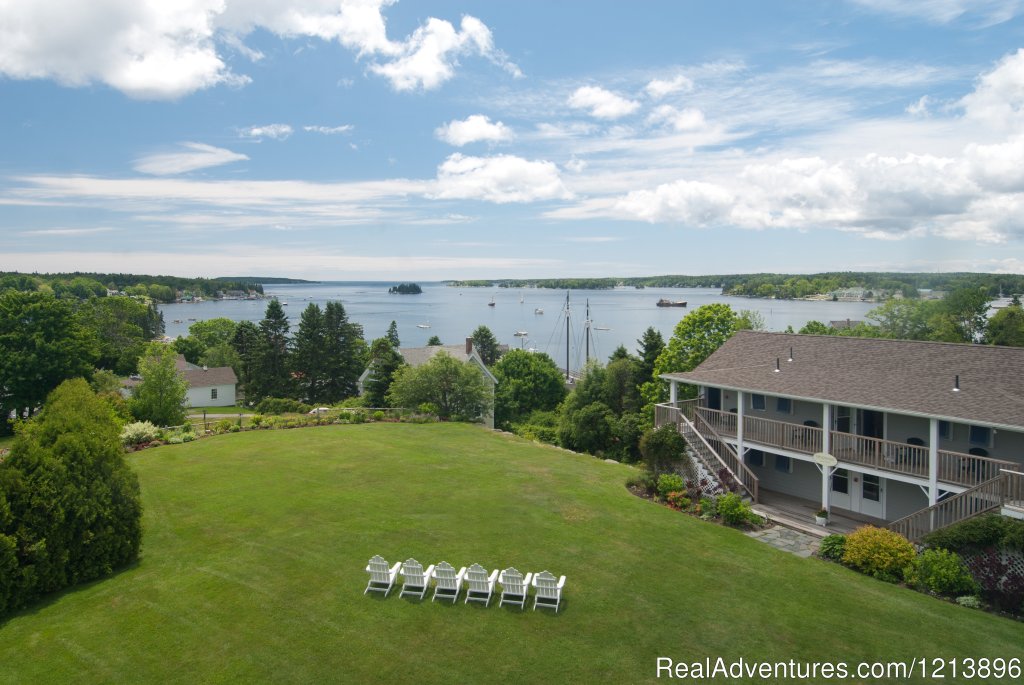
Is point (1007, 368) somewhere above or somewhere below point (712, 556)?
above

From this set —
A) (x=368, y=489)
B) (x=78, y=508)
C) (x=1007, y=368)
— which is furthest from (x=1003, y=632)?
Answer: (x=78, y=508)

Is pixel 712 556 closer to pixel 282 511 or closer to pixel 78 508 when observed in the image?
pixel 282 511

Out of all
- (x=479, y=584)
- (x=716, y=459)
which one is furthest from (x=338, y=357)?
(x=479, y=584)


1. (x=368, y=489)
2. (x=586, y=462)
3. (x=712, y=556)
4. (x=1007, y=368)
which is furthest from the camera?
(x=586, y=462)

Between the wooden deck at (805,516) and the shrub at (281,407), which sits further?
the shrub at (281,407)

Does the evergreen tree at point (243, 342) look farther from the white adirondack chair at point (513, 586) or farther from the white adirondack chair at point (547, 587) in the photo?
the white adirondack chair at point (547, 587)

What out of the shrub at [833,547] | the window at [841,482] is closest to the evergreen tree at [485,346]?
the window at [841,482]
